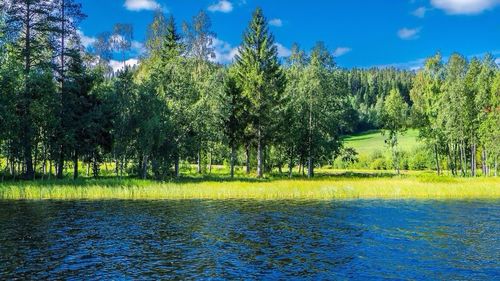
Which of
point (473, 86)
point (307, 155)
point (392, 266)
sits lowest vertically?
point (392, 266)

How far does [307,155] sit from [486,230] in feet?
153

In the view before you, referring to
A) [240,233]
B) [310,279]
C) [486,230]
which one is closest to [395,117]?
[486,230]

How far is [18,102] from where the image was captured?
51.7 meters

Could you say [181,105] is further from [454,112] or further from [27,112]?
[454,112]

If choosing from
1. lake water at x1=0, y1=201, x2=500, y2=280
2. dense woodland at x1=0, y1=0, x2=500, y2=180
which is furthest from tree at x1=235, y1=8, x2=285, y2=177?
lake water at x1=0, y1=201, x2=500, y2=280

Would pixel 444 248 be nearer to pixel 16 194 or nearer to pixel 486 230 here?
pixel 486 230

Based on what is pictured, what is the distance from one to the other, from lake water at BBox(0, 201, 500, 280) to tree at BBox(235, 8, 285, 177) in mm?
30245

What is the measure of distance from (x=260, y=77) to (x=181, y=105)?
517 inches

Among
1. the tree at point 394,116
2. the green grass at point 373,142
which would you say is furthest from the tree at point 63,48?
the green grass at point 373,142

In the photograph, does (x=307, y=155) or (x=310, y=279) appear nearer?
(x=310, y=279)

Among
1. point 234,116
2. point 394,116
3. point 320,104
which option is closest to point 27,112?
point 234,116

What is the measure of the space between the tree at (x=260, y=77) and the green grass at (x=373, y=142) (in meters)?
58.6

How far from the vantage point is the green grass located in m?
126

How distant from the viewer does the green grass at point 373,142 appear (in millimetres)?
126062
